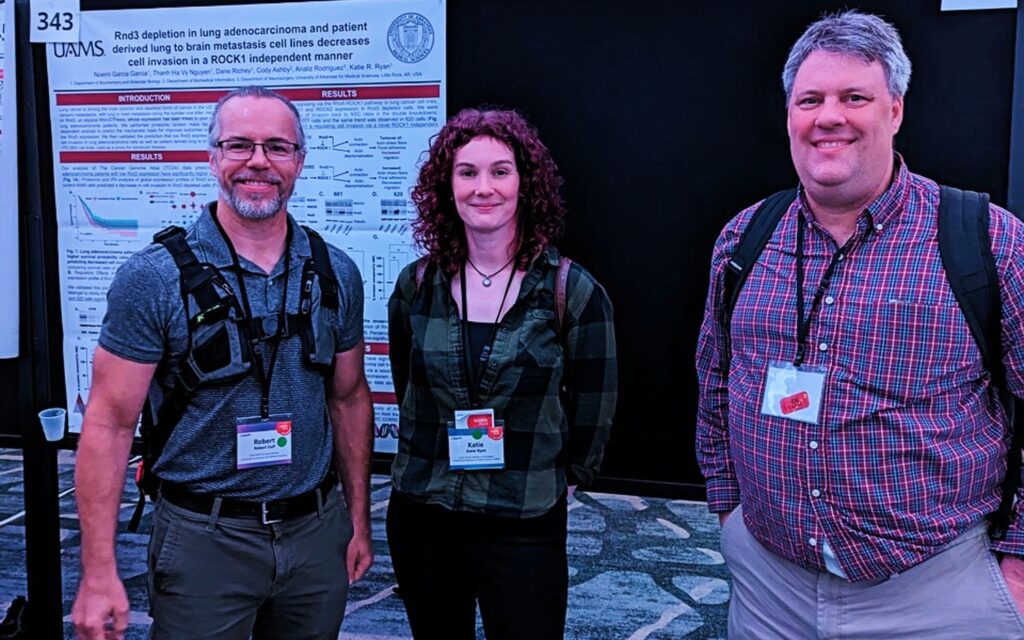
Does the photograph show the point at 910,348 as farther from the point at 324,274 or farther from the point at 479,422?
the point at 324,274

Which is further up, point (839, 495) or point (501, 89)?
point (501, 89)

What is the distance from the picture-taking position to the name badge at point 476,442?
6.24 feet

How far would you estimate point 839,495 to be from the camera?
1619 mm

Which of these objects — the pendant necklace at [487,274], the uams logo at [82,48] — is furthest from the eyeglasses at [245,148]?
the uams logo at [82,48]

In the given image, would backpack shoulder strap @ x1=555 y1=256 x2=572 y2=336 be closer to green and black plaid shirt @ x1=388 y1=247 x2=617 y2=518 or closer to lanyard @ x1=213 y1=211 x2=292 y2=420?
green and black plaid shirt @ x1=388 y1=247 x2=617 y2=518

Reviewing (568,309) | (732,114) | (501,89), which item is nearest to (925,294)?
(568,309)

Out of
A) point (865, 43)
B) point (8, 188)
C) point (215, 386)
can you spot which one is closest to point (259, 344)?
point (215, 386)

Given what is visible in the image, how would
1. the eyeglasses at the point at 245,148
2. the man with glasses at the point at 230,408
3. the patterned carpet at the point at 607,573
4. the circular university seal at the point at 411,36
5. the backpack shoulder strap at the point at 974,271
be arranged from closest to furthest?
the backpack shoulder strap at the point at 974,271 → the man with glasses at the point at 230,408 → the eyeglasses at the point at 245,148 → the circular university seal at the point at 411,36 → the patterned carpet at the point at 607,573

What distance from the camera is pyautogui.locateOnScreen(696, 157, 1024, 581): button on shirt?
156cm

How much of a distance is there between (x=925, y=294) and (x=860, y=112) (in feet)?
1.18

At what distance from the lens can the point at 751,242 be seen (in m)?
1.82

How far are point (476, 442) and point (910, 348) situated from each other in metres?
0.91

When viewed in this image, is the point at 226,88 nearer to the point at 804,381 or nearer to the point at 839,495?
the point at 804,381

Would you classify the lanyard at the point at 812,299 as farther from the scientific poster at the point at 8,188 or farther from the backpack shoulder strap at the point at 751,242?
the scientific poster at the point at 8,188
